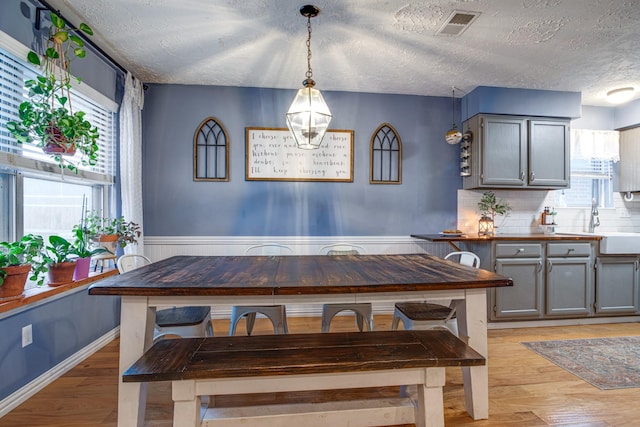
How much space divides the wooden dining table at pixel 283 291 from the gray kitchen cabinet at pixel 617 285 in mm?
2382

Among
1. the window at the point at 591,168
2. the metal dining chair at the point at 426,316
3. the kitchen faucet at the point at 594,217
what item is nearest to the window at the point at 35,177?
the metal dining chair at the point at 426,316

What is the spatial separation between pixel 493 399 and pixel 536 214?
2.63m

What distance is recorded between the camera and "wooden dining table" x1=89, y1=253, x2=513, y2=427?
1481 millimetres

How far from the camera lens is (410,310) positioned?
2.11 meters

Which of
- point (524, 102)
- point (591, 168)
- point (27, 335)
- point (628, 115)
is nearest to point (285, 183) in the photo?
point (27, 335)

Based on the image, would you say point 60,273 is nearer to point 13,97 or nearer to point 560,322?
point 13,97

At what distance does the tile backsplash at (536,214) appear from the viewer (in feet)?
12.2

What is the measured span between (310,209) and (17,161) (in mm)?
2370

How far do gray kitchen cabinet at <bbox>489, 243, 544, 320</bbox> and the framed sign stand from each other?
5.72ft

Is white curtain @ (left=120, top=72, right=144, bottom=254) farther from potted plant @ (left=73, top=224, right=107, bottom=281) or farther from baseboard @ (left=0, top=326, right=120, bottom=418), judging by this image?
baseboard @ (left=0, top=326, right=120, bottom=418)

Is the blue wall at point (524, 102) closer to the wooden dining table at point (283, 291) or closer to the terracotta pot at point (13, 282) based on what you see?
the wooden dining table at point (283, 291)

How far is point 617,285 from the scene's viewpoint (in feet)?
10.9

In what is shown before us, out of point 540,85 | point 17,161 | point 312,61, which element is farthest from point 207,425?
point 540,85

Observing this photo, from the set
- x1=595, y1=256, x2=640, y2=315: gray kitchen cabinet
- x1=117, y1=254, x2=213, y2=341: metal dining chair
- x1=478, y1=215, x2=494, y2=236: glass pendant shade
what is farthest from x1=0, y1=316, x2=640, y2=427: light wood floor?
x1=595, y1=256, x2=640, y2=315: gray kitchen cabinet
